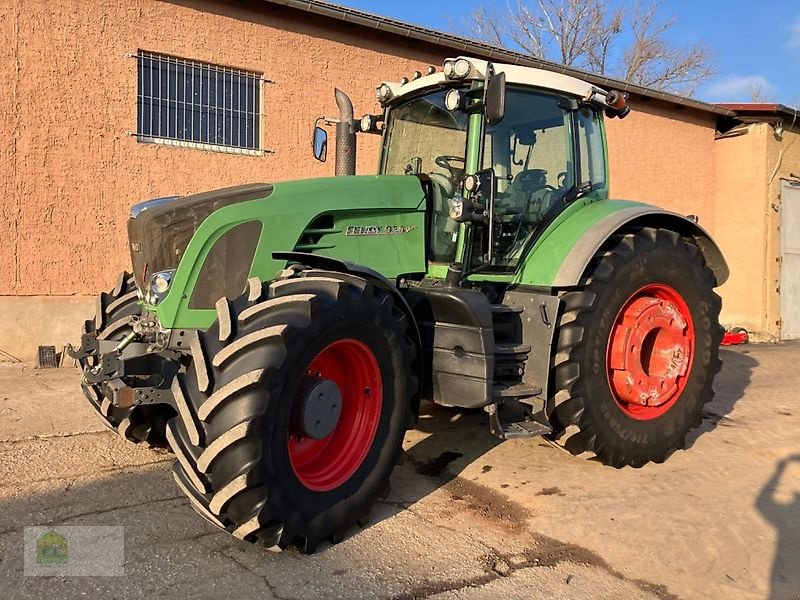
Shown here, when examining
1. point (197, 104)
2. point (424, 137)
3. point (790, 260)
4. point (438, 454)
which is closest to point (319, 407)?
point (438, 454)

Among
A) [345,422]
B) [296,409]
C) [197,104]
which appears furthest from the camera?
[197,104]

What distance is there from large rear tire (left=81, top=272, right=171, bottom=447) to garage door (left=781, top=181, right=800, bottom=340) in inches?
495

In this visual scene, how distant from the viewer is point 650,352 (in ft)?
15.3

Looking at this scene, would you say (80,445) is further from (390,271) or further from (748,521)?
(748,521)

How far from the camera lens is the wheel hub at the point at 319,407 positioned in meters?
3.07

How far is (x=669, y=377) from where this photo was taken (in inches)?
183

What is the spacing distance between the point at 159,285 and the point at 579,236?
2570 millimetres

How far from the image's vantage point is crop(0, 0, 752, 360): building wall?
712cm

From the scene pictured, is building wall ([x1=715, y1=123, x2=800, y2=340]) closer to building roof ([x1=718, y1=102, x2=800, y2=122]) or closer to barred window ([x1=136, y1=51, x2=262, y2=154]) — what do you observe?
building roof ([x1=718, y1=102, x2=800, y2=122])

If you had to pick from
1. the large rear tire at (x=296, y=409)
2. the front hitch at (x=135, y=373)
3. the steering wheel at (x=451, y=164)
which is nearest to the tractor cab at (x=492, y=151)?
the steering wheel at (x=451, y=164)

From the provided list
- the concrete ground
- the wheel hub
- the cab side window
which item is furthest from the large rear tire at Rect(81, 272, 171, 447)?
the cab side window

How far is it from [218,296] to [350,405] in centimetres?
88

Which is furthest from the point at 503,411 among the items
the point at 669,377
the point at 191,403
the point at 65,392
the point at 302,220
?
the point at 65,392

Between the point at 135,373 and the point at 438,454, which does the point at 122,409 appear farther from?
the point at 438,454
